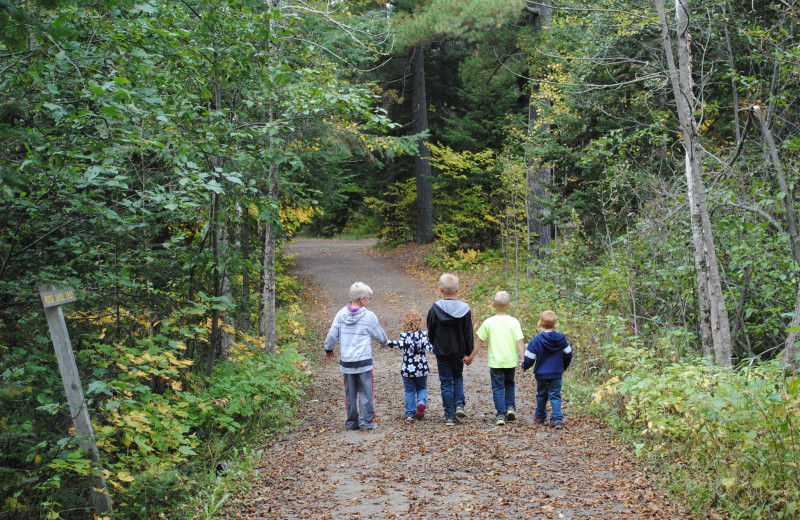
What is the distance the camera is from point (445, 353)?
7.62 meters

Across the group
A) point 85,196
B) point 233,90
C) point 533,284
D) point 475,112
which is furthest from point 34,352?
point 475,112

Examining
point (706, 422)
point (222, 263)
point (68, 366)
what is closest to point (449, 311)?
point (222, 263)

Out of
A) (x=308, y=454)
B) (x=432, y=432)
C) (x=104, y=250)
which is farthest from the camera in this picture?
(x=432, y=432)

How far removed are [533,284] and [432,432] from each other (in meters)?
9.32

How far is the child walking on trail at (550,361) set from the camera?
7.37 metres

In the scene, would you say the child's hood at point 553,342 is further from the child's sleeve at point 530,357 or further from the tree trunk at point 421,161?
the tree trunk at point 421,161

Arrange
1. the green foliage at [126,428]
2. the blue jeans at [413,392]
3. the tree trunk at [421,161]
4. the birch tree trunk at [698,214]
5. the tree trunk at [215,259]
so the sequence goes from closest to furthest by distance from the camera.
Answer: the green foliage at [126,428]
the tree trunk at [215,259]
the birch tree trunk at [698,214]
the blue jeans at [413,392]
the tree trunk at [421,161]

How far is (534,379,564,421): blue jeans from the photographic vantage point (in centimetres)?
734

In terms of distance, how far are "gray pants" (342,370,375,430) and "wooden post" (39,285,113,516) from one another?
11.5 feet

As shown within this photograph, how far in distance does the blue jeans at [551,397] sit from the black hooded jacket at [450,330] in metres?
0.95

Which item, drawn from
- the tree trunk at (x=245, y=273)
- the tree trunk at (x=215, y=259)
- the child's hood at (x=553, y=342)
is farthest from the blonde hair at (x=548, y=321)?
the tree trunk at (x=215, y=259)

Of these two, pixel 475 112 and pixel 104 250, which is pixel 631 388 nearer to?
pixel 104 250

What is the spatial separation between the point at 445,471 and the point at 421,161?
74.1 ft

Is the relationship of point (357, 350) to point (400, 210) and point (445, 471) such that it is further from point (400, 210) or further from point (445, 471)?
point (400, 210)
